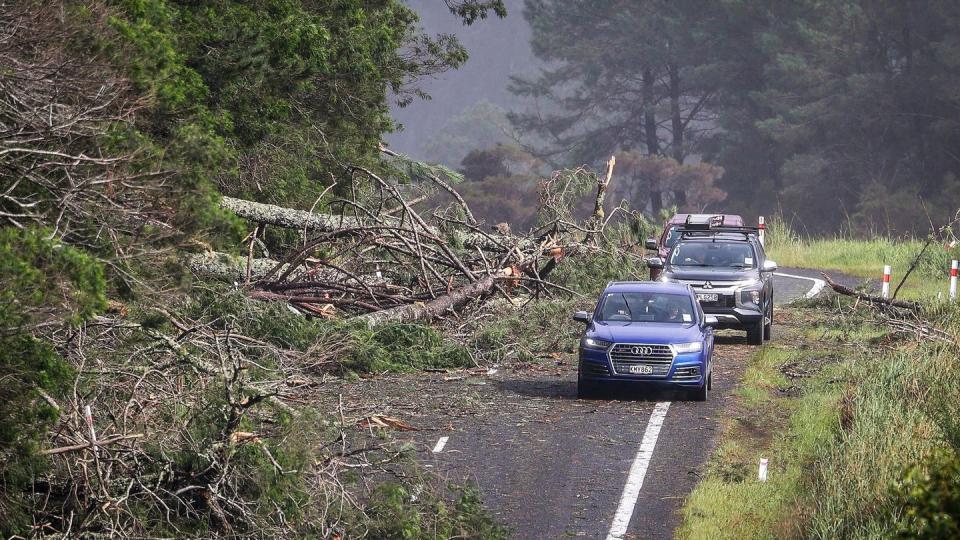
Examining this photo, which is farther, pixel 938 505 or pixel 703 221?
pixel 703 221

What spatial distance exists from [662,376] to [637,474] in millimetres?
3661

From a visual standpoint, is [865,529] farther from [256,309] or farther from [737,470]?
[256,309]

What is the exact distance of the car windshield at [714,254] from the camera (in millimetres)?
22172

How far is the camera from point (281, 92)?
1900cm

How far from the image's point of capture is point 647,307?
1711 cm

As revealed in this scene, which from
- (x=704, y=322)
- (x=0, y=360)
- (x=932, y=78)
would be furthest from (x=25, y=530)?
(x=932, y=78)

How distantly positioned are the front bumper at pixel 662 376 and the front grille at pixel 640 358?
0.15 feet

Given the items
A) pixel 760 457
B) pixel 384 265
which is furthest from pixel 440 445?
pixel 384 265

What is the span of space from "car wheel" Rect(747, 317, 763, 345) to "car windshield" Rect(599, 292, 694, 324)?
13.0 feet

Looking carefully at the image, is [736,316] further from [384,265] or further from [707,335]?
[384,265]

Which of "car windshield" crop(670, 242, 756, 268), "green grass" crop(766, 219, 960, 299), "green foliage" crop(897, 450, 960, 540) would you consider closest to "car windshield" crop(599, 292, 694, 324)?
"car windshield" crop(670, 242, 756, 268)

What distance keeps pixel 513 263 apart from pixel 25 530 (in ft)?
45.3

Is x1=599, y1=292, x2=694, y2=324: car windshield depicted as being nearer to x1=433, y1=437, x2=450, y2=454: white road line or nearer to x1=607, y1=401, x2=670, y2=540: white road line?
x1=607, y1=401, x2=670, y2=540: white road line

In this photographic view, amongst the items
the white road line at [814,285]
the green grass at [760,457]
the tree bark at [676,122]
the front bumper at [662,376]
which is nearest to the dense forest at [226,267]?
the green grass at [760,457]
